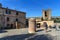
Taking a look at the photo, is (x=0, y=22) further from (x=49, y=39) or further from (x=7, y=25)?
(x=49, y=39)

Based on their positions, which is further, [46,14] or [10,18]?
[46,14]

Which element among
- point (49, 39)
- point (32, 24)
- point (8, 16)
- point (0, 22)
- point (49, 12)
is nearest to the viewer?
point (49, 39)

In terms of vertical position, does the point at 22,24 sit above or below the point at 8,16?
below

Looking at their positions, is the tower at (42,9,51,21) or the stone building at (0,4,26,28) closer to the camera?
the stone building at (0,4,26,28)

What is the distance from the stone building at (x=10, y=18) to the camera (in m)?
48.6

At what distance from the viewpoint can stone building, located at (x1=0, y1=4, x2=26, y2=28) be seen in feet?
159

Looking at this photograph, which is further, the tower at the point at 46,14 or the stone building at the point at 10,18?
the tower at the point at 46,14

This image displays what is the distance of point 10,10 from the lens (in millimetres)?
52188

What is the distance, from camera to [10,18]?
52000mm

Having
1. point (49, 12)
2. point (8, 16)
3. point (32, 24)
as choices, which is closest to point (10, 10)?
point (8, 16)

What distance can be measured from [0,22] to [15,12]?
9148 mm

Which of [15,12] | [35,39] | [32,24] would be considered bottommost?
[35,39]

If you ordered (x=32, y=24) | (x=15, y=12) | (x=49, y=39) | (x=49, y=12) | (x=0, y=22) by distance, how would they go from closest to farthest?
(x=49, y=39) < (x=32, y=24) < (x=0, y=22) < (x=15, y=12) < (x=49, y=12)

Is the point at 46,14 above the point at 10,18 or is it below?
above
